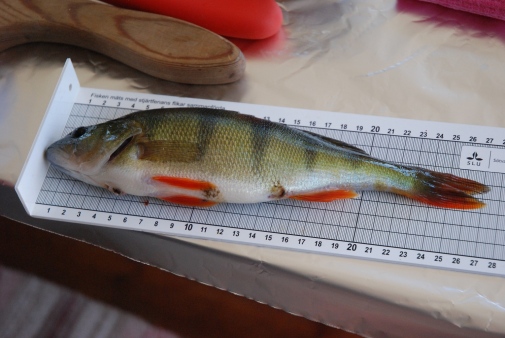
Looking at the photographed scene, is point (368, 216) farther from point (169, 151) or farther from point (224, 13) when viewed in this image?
point (224, 13)

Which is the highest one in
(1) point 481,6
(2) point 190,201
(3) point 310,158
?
(1) point 481,6

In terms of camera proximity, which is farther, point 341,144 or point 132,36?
point 132,36

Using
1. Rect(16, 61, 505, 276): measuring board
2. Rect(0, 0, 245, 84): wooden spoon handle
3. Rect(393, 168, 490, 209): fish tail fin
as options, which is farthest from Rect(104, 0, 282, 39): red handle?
Rect(393, 168, 490, 209): fish tail fin

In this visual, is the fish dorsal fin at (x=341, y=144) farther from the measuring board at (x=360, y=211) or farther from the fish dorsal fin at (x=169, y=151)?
the fish dorsal fin at (x=169, y=151)

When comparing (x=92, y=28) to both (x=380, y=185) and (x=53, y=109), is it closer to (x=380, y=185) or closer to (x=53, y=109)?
(x=53, y=109)

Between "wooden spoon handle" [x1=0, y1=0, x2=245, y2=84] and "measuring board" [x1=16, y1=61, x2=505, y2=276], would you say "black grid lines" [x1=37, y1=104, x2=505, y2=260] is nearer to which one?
"measuring board" [x1=16, y1=61, x2=505, y2=276]

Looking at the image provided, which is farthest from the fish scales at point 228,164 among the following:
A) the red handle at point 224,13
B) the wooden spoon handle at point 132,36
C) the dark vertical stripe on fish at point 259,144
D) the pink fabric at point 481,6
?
the pink fabric at point 481,6

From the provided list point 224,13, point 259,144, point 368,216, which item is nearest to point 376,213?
point 368,216
